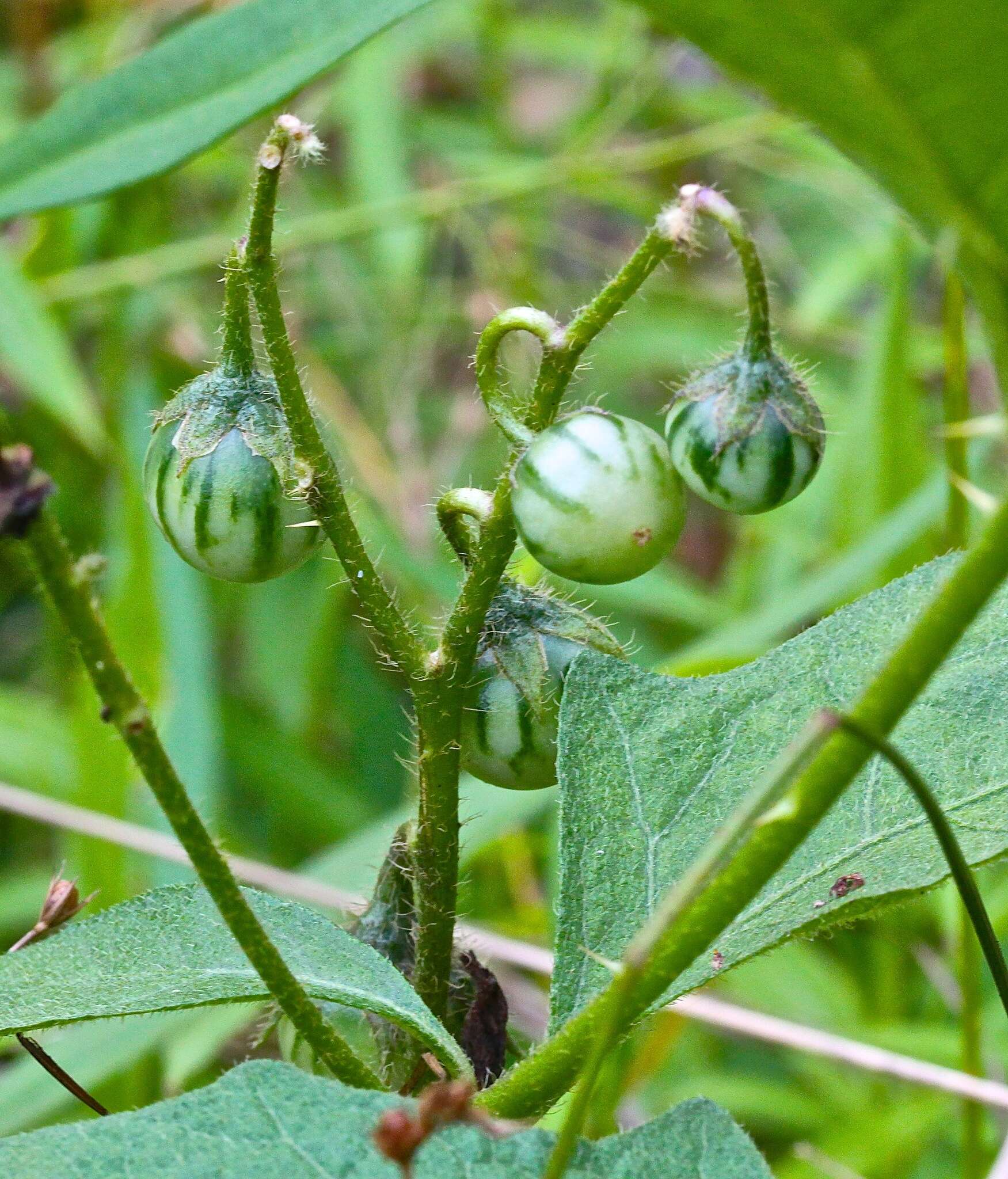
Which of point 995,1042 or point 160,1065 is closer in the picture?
point 995,1042

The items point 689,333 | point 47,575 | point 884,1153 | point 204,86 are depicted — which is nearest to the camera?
point 47,575

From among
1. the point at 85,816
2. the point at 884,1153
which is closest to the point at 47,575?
the point at 85,816

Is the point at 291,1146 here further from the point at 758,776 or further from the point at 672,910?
the point at 758,776

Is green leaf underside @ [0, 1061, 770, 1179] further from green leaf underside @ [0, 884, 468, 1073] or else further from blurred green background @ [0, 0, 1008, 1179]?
blurred green background @ [0, 0, 1008, 1179]

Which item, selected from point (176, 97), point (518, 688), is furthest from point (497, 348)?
point (176, 97)

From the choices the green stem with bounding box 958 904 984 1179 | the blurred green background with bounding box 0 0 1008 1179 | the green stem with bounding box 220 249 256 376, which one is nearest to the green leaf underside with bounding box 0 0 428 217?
the blurred green background with bounding box 0 0 1008 1179

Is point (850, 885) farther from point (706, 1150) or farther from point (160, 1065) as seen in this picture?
point (160, 1065)

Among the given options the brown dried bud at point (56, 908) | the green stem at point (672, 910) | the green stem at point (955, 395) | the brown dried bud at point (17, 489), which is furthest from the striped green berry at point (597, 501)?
the green stem at point (955, 395)
